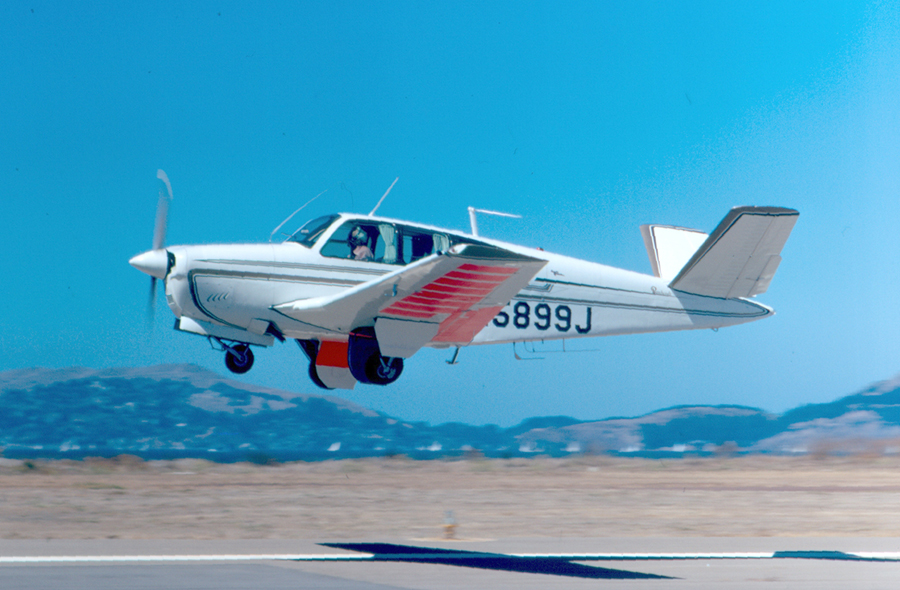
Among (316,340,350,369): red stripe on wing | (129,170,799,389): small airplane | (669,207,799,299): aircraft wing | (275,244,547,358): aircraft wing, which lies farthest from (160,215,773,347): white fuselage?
(316,340,350,369): red stripe on wing

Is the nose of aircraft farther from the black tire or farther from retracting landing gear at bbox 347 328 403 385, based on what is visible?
the black tire

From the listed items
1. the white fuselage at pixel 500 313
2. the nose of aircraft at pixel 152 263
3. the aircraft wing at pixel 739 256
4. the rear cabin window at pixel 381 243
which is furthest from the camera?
the aircraft wing at pixel 739 256

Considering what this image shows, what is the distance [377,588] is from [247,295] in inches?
179

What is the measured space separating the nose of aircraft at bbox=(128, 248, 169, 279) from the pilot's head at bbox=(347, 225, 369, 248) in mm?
2515

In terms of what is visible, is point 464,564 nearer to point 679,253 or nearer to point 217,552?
point 217,552

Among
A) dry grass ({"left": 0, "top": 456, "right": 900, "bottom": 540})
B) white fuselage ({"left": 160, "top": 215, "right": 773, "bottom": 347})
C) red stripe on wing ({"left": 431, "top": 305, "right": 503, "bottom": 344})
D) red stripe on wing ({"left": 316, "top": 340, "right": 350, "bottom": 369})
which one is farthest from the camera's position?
dry grass ({"left": 0, "top": 456, "right": 900, "bottom": 540})

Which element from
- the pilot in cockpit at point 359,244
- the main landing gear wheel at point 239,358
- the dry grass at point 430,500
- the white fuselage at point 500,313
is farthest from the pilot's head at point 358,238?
the dry grass at point 430,500

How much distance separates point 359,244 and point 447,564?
14.9 ft

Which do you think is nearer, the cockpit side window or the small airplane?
the small airplane

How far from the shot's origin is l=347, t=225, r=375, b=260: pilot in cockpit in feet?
38.2

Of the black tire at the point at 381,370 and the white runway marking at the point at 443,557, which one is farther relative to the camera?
the black tire at the point at 381,370

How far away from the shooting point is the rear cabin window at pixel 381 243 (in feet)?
38.1

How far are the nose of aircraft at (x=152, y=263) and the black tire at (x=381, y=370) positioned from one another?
123 inches

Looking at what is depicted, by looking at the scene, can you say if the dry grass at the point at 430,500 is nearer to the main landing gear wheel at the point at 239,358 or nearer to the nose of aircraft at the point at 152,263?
the main landing gear wheel at the point at 239,358
